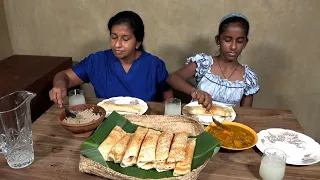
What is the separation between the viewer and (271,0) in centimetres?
238

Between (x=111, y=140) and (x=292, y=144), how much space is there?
807mm

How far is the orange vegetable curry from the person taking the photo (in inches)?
49.5

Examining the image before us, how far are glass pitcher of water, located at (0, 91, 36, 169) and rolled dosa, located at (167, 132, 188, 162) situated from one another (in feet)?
1.89

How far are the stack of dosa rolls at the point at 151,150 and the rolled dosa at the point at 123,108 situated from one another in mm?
322

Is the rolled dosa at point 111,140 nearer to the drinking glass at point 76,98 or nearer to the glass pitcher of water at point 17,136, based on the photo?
the glass pitcher of water at point 17,136

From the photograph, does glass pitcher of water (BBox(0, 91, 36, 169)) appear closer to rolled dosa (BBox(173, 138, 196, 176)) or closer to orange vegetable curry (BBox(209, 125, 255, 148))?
rolled dosa (BBox(173, 138, 196, 176))

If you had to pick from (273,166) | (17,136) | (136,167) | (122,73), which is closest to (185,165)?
(136,167)

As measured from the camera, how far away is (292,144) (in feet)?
4.23

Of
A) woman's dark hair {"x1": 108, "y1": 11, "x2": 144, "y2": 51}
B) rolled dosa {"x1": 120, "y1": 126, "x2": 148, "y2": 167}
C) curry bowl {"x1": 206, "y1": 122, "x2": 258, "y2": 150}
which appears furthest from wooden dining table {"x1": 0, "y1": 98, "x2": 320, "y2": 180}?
woman's dark hair {"x1": 108, "y1": 11, "x2": 144, "y2": 51}

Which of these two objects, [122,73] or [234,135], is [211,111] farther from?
[122,73]

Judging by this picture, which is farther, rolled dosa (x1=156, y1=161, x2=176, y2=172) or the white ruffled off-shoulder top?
the white ruffled off-shoulder top

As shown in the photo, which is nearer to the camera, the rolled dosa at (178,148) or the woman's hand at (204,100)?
the rolled dosa at (178,148)

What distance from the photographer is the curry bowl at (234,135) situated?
49.1 inches

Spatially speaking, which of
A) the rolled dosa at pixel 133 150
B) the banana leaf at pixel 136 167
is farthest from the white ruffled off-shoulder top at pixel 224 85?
Answer: the rolled dosa at pixel 133 150
